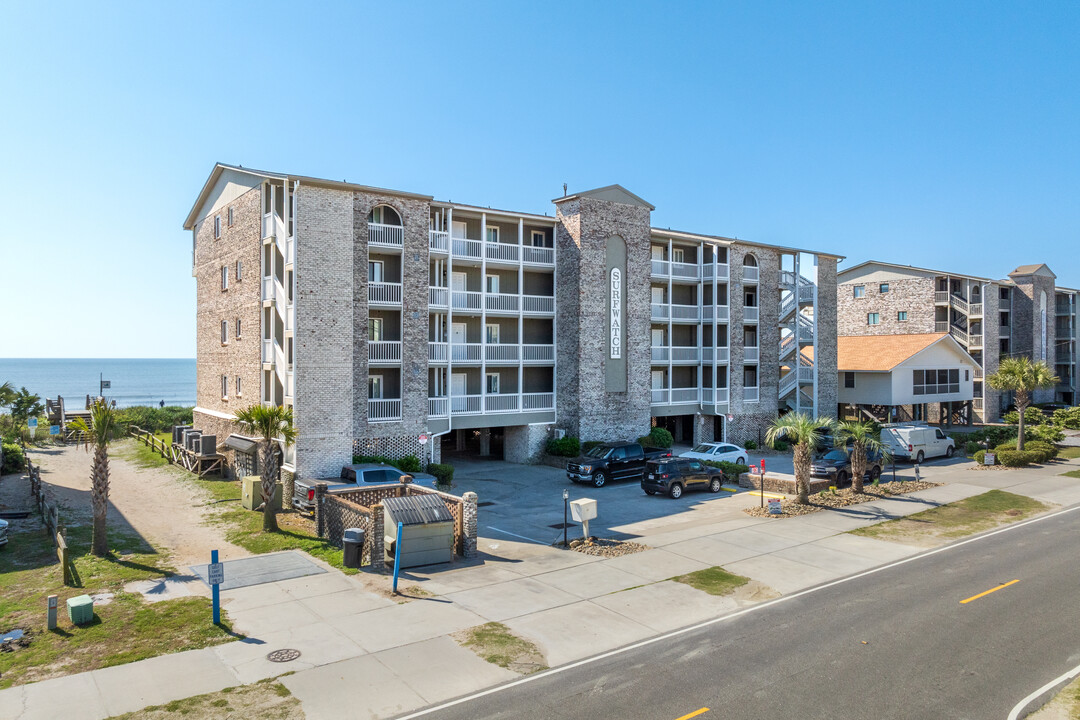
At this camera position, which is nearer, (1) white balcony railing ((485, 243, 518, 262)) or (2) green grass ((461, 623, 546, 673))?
(2) green grass ((461, 623, 546, 673))

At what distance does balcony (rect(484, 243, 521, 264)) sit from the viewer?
1312 inches

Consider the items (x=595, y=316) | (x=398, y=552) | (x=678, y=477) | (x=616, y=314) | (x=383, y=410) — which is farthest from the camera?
(x=616, y=314)

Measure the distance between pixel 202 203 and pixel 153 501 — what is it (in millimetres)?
19024

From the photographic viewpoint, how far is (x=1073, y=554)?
18.0m

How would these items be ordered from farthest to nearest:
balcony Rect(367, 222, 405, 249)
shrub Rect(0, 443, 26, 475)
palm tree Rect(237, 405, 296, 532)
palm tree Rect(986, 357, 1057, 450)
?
1. palm tree Rect(986, 357, 1057, 450)
2. shrub Rect(0, 443, 26, 475)
3. balcony Rect(367, 222, 405, 249)
4. palm tree Rect(237, 405, 296, 532)

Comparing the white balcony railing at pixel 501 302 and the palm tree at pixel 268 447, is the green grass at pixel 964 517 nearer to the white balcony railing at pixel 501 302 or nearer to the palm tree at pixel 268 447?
the palm tree at pixel 268 447

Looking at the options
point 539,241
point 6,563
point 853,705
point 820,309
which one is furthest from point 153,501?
point 820,309

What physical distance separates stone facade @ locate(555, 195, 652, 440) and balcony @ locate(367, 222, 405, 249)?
30.9ft

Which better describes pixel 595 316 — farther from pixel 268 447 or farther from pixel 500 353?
pixel 268 447

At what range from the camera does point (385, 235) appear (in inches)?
1134

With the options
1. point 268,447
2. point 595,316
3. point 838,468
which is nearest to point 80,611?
point 268,447

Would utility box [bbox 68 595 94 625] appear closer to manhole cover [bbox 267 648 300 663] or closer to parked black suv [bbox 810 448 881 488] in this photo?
manhole cover [bbox 267 648 300 663]

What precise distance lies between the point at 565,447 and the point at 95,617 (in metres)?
22.8

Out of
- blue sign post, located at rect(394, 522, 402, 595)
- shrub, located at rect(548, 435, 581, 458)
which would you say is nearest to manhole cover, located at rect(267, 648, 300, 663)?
blue sign post, located at rect(394, 522, 402, 595)
